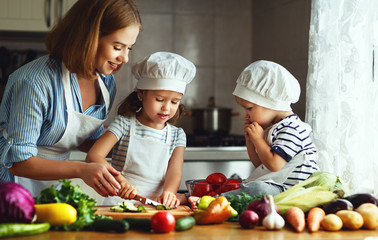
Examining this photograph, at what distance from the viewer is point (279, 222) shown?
1.16 m

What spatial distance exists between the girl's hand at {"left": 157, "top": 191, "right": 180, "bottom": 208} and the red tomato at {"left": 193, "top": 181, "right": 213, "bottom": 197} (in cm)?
7

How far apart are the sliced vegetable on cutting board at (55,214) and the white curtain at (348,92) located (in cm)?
118

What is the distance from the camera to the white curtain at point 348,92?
1.88 meters

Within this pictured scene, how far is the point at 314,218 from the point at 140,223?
0.42m

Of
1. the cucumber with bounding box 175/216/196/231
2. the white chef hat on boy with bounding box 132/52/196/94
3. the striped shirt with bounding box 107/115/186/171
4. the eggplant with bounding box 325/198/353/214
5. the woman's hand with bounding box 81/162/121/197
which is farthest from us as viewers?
the striped shirt with bounding box 107/115/186/171

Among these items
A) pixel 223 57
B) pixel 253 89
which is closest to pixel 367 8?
pixel 253 89

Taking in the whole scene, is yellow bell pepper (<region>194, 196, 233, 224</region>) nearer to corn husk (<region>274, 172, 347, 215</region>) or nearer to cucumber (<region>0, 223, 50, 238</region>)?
corn husk (<region>274, 172, 347, 215</region>)

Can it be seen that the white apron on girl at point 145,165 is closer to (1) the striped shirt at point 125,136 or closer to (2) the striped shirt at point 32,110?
(1) the striped shirt at point 125,136

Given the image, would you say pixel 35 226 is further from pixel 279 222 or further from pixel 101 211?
pixel 279 222

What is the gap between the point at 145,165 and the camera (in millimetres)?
1836

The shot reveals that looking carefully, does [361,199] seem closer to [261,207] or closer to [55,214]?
[261,207]

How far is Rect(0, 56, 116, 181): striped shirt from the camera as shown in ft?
4.90

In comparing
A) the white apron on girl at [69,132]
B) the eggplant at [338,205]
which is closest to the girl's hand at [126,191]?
the white apron on girl at [69,132]

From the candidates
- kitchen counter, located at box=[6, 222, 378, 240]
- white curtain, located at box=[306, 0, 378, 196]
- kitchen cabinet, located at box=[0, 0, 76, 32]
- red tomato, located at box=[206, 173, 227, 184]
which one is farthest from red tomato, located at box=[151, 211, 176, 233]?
kitchen cabinet, located at box=[0, 0, 76, 32]
